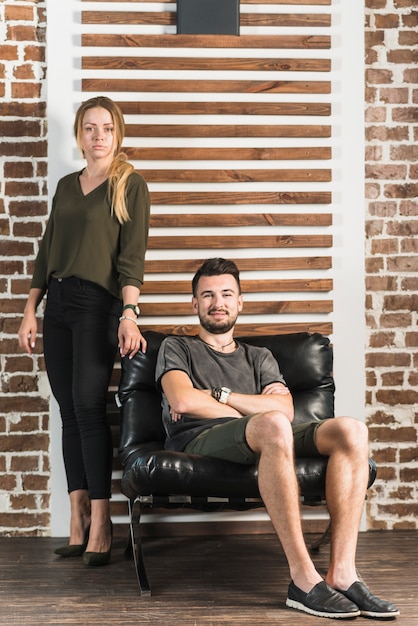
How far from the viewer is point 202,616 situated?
9.53 feet

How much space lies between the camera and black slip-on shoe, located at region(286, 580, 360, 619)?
281 centimetres

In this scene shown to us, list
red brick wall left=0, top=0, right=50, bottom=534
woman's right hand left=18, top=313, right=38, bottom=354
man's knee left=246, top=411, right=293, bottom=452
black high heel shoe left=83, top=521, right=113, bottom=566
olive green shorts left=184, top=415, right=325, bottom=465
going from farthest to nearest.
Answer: red brick wall left=0, top=0, right=50, bottom=534
woman's right hand left=18, top=313, right=38, bottom=354
black high heel shoe left=83, top=521, right=113, bottom=566
olive green shorts left=184, top=415, right=325, bottom=465
man's knee left=246, top=411, right=293, bottom=452

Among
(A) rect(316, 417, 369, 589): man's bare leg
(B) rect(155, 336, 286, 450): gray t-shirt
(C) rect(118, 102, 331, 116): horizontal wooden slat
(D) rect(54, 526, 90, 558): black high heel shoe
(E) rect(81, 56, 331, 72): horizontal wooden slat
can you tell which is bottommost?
(D) rect(54, 526, 90, 558): black high heel shoe

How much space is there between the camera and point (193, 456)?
Answer: 10.4ft

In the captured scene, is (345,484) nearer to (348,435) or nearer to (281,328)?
(348,435)

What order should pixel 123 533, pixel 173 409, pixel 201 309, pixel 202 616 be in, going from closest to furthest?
pixel 202 616 → pixel 173 409 → pixel 201 309 → pixel 123 533

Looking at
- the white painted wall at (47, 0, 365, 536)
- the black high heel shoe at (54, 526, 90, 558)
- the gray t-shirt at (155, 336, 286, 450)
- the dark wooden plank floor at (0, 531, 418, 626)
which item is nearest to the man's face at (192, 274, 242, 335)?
the gray t-shirt at (155, 336, 286, 450)

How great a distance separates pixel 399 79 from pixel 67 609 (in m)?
3.09

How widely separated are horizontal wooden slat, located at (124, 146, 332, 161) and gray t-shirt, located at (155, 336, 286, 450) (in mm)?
1062

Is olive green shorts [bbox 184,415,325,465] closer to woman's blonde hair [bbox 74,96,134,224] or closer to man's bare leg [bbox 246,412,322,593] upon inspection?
man's bare leg [bbox 246,412,322,593]

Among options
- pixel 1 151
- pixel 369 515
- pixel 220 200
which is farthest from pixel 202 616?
pixel 1 151

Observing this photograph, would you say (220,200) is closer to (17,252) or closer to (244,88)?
(244,88)

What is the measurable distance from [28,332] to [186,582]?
139 centimetres

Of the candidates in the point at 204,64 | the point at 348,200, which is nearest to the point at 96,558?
the point at 348,200
